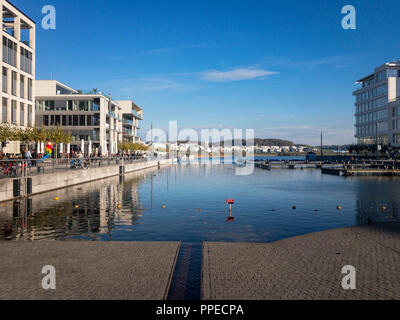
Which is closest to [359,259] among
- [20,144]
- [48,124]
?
[20,144]

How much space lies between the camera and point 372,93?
98.8 m

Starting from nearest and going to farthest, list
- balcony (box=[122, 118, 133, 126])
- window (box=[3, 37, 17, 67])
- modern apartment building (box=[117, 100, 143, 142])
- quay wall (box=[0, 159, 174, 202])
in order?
quay wall (box=[0, 159, 174, 202]) → window (box=[3, 37, 17, 67]) → balcony (box=[122, 118, 133, 126]) → modern apartment building (box=[117, 100, 143, 142])

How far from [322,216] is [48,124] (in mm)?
66638

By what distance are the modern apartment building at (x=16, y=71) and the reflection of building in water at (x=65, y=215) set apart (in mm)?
24563

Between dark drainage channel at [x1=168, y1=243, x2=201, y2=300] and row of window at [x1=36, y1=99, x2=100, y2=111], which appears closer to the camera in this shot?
dark drainage channel at [x1=168, y1=243, x2=201, y2=300]

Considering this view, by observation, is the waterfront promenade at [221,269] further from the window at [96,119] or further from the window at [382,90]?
the window at [382,90]

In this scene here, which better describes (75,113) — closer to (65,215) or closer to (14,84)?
(14,84)

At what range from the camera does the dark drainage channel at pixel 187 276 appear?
20.9ft

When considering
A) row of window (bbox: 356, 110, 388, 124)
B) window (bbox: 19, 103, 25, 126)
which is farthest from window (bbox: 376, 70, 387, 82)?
window (bbox: 19, 103, 25, 126)

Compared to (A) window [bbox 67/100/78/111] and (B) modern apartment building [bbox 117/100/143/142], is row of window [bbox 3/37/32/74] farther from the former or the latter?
(B) modern apartment building [bbox 117/100/143/142]

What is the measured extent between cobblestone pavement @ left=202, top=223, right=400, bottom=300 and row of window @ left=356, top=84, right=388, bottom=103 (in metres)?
94.6

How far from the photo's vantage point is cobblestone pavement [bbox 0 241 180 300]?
5875 mm
